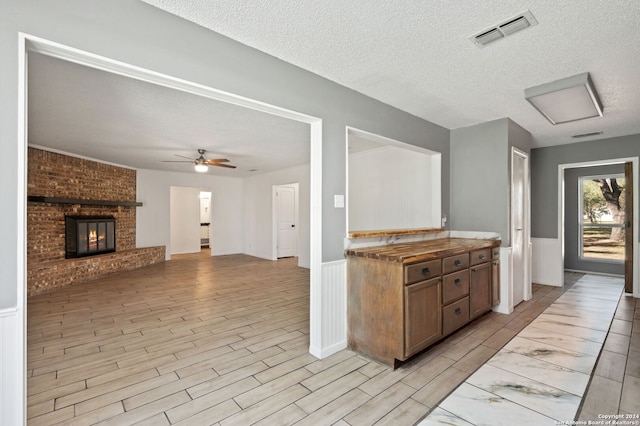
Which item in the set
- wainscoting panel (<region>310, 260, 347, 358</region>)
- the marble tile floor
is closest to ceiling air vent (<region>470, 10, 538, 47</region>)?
wainscoting panel (<region>310, 260, 347, 358</region>)

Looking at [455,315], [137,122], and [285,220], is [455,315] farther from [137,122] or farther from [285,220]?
[285,220]

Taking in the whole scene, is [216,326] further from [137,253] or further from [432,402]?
[137,253]

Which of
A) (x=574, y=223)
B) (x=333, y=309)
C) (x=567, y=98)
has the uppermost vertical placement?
(x=567, y=98)

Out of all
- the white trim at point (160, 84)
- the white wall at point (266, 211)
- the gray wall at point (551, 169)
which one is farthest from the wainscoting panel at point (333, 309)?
the gray wall at point (551, 169)

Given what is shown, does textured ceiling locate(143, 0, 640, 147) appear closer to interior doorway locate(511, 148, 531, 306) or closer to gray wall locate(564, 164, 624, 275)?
interior doorway locate(511, 148, 531, 306)

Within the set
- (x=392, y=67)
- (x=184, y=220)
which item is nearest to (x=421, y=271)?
(x=392, y=67)

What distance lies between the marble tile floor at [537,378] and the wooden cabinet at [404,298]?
16.7 inches

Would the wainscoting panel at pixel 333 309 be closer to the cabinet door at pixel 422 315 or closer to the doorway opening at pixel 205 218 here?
the cabinet door at pixel 422 315

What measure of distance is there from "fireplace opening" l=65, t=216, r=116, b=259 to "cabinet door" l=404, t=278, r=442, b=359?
19.3 ft

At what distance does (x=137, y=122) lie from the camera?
145 inches

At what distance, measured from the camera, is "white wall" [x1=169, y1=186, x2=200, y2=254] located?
896 cm

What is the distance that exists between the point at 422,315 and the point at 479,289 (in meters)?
1.16

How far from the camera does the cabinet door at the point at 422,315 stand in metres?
2.30

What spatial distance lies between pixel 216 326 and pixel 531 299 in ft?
13.8
